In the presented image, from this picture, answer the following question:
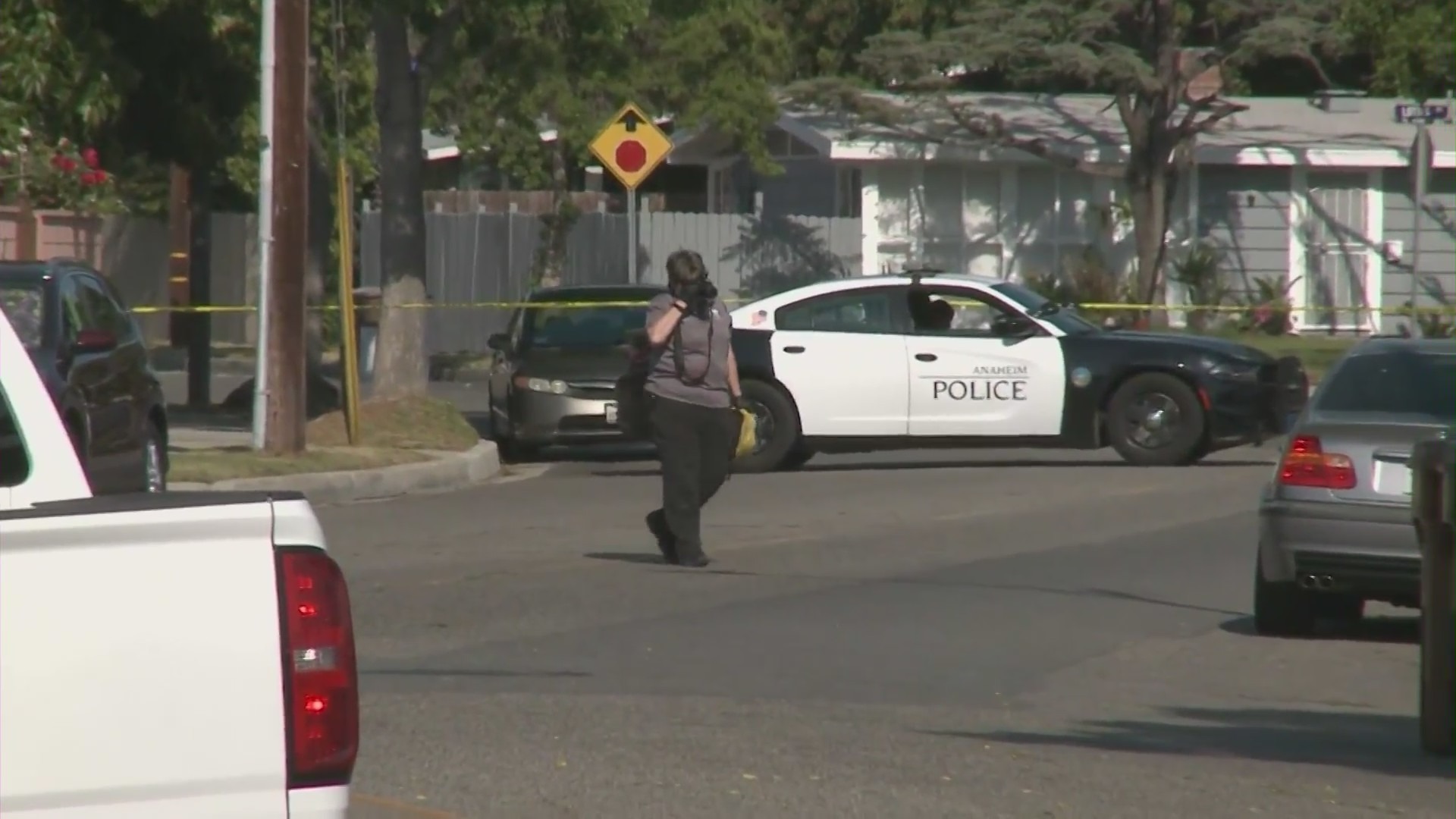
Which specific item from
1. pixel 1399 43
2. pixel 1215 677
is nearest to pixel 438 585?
pixel 1215 677

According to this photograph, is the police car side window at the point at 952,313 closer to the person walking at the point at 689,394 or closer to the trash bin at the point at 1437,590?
the person walking at the point at 689,394

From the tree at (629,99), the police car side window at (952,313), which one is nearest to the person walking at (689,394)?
the police car side window at (952,313)

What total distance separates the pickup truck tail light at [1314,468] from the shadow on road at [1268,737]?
65.5 inches

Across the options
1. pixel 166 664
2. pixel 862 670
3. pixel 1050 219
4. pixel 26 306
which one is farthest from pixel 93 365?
pixel 1050 219

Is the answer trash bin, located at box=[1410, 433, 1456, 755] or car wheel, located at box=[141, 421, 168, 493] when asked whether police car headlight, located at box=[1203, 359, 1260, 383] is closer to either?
car wheel, located at box=[141, 421, 168, 493]

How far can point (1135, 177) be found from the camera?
1369 inches

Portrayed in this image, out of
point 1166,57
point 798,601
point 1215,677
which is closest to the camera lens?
point 1215,677

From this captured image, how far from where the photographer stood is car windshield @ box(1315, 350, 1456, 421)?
11336 mm

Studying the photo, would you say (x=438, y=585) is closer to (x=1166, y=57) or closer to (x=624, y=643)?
(x=624, y=643)

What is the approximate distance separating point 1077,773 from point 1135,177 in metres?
27.7

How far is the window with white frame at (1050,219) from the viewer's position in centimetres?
Answer: 3706

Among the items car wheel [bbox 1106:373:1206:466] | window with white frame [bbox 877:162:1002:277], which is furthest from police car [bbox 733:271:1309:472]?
window with white frame [bbox 877:162:1002:277]

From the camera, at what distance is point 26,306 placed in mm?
13742

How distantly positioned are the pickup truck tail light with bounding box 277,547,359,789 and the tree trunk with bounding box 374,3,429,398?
55.9 feet
